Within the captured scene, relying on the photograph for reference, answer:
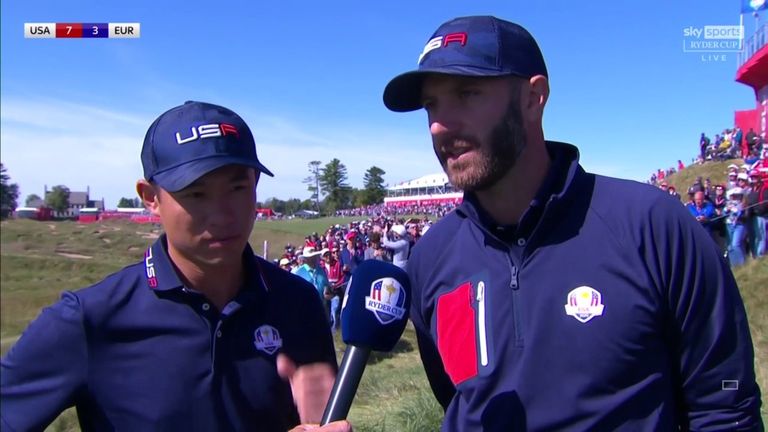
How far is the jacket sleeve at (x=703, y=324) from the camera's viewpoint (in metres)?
1.92

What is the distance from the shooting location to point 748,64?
30938mm

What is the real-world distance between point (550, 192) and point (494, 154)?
249mm

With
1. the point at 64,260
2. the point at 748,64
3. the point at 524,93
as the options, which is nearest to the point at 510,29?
the point at 524,93

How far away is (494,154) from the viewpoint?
211cm

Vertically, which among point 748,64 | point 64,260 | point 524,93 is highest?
point 748,64

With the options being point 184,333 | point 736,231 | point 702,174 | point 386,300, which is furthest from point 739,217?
point 702,174

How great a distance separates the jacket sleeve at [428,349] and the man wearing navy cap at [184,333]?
51cm

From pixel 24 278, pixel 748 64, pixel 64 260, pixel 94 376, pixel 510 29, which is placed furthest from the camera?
pixel 748 64

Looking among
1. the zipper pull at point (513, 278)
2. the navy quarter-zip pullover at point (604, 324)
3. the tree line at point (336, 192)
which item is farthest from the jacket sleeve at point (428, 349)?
the tree line at point (336, 192)

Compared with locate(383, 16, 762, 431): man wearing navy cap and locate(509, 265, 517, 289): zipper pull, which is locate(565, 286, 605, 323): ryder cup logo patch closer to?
locate(383, 16, 762, 431): man wearing navy cap

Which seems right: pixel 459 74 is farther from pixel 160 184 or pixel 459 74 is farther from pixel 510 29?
pixel 160 184

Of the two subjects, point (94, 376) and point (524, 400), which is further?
point (524, 400)

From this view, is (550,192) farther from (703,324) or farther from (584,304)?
(703,324)

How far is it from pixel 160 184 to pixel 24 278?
13.3 m
